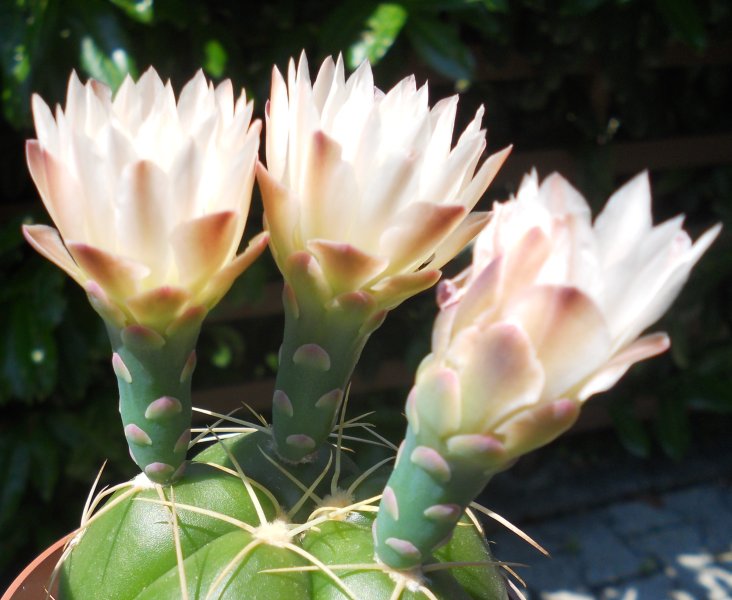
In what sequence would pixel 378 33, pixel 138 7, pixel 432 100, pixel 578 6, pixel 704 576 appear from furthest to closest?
pixel 704 576 < pixel 432 100 < pixel 578 6 < pixel 378 33 < pixel 138 7

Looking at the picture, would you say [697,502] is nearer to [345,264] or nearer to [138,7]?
[138,7]

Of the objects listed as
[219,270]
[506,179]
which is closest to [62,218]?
[219,270]

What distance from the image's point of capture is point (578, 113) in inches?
60.9

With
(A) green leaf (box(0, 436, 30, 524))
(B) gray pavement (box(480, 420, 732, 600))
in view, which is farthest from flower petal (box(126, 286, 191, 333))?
(B) gray pavement (box(480, 420, 732, 600))

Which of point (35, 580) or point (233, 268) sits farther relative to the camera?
point (35, 580)

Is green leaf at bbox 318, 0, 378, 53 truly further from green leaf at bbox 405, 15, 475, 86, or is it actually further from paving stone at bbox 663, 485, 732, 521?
paving stone at bbox 663, 485, 732, 521

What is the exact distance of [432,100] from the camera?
1381mm

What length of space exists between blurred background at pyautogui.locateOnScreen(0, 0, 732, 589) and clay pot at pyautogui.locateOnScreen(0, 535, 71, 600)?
1.66 feet

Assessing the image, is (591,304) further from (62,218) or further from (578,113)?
(578,113)

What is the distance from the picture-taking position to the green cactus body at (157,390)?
15.4 inches

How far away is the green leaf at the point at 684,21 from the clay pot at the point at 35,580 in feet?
3.50

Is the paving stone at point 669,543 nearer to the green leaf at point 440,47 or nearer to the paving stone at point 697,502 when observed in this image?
the paving stone at point 697,502

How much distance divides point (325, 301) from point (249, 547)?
122mm

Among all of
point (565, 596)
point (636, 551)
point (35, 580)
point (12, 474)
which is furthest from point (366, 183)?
point (636, 551)
